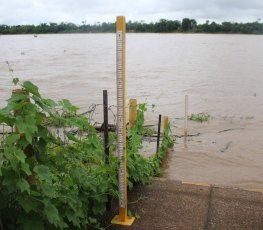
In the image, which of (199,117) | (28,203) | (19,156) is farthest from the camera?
(199,117)

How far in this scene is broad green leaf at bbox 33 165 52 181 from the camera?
2.91m

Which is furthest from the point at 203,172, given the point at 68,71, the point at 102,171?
the point at 68,71

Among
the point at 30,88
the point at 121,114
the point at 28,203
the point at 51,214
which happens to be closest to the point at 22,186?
the point at 28,203

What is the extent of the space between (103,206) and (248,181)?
5.19 meters

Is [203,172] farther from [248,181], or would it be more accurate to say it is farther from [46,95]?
[46,95]

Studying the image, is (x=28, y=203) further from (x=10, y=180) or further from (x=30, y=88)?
(x=30, y=88)

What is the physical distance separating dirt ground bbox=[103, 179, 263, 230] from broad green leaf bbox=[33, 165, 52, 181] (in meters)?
1.51

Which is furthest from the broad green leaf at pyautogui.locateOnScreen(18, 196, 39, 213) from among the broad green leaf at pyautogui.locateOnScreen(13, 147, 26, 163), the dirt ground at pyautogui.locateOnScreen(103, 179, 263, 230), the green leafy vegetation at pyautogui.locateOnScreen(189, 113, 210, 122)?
the green leafy vegetation at pyautogui.locateOnScreen(189, 113, 210, 122)

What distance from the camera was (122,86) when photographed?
3869 mm

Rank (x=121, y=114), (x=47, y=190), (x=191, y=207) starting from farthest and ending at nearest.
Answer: (x=191, y=207)
(x=121, y=114)
(x=47, y=190)

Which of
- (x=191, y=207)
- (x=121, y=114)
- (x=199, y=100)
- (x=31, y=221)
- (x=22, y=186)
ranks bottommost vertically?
(x=199, y=100)

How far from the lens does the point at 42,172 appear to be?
116 inches

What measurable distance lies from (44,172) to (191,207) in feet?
7.52

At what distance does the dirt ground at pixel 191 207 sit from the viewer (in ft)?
14.3
